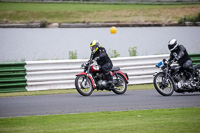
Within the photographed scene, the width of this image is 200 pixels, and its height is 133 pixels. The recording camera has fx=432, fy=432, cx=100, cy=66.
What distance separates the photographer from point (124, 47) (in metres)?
27.7

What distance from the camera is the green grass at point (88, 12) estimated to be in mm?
33531

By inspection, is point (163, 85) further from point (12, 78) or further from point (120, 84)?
point (12, 78)

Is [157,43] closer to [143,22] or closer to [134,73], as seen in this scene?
[143,22]

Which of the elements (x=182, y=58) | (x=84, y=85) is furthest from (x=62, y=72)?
(x=182, y=58)

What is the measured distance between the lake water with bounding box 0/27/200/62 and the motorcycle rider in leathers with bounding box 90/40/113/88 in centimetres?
1265

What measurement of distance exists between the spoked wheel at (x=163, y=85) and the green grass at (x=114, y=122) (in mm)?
2212

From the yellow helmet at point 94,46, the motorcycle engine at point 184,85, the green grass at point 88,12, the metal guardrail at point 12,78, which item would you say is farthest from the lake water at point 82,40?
the motorcycle engine at point 184,85

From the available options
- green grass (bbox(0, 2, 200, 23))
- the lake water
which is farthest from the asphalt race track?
green grass (bbox(0, 2, 200, 23))

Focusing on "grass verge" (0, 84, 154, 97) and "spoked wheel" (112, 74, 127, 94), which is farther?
"grass verge" (0, 84, 154, 97)

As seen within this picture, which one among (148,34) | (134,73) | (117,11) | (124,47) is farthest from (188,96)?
(117,11)

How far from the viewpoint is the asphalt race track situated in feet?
28.8

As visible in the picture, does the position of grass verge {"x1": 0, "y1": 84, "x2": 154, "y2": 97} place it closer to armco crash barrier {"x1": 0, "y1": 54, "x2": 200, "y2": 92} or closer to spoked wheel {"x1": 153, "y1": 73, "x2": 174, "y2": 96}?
armco crash barrier {"x1": 0, "y1": 54, "x2": 200, "y2": 92}

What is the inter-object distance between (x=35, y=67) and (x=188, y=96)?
481 centimetres

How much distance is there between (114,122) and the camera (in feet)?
23.8
